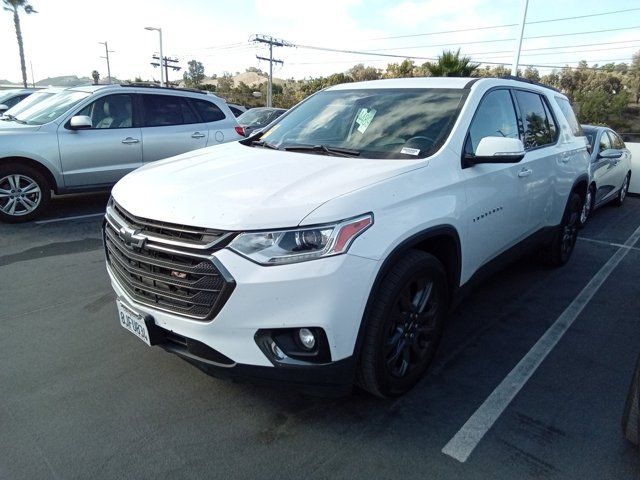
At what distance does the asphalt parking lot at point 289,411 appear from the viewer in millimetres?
2234

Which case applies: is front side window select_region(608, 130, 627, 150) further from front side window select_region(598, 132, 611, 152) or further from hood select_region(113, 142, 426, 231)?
hood select_region(113, 142, 426, 231)

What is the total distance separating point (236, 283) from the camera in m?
2.09

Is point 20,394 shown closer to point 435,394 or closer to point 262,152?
point 262,152

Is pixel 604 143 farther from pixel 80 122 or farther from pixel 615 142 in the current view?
pixel 80 122

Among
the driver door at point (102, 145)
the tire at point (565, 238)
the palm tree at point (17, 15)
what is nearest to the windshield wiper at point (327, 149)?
the tire at point (565, 238)

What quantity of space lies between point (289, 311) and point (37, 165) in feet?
→ 18.6

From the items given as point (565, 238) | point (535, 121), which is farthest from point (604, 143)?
point (535, 121)

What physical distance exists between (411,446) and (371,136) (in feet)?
6.43

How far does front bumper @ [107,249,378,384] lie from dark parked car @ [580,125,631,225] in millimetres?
5596

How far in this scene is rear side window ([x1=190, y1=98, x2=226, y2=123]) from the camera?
7832 millimetres

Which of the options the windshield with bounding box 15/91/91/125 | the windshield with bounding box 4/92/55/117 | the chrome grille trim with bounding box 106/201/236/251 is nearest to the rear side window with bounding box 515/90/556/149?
the chrome grille trim with bounding box 106/201/236/251

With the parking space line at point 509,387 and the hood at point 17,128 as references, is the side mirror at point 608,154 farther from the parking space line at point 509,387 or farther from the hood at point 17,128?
the hood at point 17,128

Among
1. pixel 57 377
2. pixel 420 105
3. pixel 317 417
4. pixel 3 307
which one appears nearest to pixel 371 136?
pixel 420 105

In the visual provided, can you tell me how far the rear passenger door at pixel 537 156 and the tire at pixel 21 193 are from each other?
231 inches
